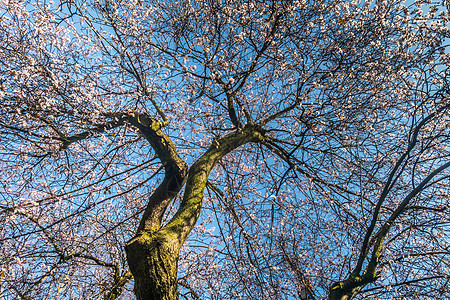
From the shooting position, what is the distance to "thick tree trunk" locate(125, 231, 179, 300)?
7.50 feet

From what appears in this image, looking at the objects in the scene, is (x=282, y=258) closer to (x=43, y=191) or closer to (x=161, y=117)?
(x=161, y=117)

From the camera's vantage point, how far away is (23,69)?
10.7ft

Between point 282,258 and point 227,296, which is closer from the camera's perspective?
point 282,258

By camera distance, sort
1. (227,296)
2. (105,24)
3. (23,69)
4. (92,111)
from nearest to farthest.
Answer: (23,69), (92,111), (105,24), (227,296)

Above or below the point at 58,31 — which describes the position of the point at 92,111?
below

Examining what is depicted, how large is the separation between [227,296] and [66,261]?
312 centimetres

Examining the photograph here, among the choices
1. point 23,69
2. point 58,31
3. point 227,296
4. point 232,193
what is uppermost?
point 58,31

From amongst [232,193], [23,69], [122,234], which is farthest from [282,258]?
[23,69]

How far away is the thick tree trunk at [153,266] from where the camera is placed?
7.50 ft

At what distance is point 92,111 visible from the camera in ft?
12.1

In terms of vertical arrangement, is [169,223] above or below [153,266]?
above

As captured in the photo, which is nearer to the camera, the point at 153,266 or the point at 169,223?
the point at 153,266

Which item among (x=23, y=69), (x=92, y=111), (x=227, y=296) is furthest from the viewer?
(x=227, y=296)

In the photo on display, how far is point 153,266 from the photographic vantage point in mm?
2365
